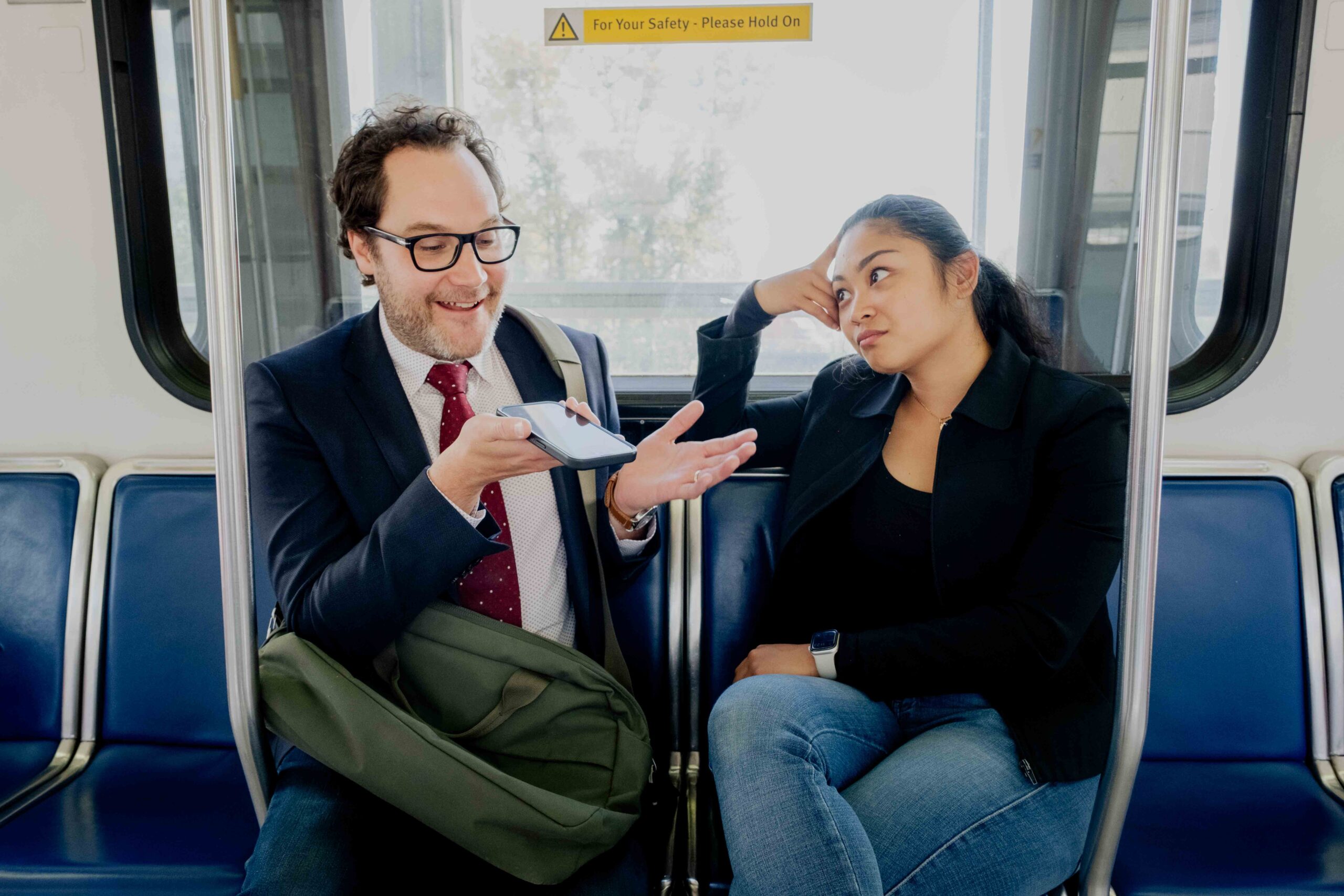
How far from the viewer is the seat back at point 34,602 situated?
2115mm

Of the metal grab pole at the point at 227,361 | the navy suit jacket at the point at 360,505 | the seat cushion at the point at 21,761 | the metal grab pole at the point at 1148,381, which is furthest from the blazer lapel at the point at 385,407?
the seat cushion at the point at 21,761

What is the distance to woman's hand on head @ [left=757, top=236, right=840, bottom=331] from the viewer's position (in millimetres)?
1757

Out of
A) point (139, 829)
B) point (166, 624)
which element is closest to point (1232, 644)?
point (139, 829)

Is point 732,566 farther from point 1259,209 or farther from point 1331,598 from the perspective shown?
point 1259,209

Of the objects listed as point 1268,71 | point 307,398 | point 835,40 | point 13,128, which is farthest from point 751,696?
point 13,128

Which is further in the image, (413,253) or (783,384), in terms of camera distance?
(783,384)

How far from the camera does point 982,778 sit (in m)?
1.38

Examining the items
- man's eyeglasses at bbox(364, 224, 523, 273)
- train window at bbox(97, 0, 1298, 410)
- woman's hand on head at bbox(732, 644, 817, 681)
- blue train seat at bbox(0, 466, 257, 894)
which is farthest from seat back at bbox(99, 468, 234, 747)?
woman's hand on head at bbox(732, 644, 817, 681)

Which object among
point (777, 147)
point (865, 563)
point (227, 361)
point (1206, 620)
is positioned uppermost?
point (777, 147)

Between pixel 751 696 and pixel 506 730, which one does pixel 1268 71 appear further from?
pixel 506 730

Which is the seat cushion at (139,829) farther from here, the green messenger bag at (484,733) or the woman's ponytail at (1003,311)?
the woman's ponytail at (1003,311)

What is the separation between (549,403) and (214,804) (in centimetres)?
118

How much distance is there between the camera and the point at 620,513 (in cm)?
165

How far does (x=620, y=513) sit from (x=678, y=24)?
3.68 ft
